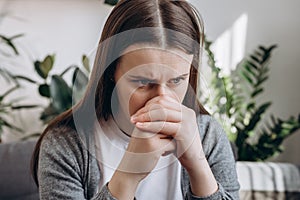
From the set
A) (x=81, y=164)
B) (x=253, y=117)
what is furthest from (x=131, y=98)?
(x=253, y=117)

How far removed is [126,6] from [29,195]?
577mm

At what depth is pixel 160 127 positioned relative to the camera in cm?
42

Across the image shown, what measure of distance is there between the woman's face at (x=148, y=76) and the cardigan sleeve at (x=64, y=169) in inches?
3.5

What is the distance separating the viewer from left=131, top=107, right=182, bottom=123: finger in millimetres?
417

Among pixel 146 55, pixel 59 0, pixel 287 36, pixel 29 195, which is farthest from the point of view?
pixel 287 36

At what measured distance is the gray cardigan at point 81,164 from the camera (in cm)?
48

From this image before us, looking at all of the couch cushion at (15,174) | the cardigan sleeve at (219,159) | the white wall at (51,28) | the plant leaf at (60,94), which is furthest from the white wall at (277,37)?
the cardigan sleeve at (219,159)

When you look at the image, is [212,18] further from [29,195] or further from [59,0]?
[29,195]

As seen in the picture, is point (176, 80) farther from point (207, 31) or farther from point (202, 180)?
point (207, 31)

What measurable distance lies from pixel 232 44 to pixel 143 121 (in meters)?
1.20

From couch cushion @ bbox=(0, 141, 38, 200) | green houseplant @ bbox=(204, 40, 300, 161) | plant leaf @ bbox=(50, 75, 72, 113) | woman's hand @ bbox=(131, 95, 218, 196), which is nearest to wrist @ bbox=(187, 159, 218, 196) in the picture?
woman's hand @ bbox=(131, 95, 218, 196)

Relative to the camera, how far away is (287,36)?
159cm

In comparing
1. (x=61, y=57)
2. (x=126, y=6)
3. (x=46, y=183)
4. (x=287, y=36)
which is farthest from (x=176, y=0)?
(x=287, y=36)

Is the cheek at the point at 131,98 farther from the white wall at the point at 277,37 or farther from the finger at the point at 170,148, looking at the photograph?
the white wall at the point at 277,37
